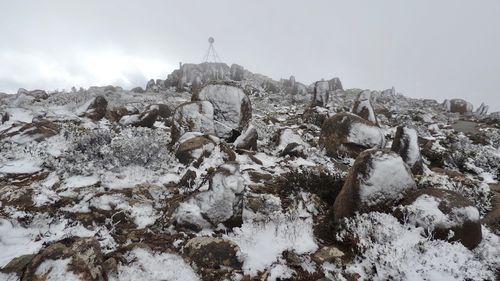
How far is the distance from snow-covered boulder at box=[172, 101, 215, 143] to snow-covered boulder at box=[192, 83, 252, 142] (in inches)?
17.8

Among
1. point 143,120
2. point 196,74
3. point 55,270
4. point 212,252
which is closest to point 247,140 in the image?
point 143,120

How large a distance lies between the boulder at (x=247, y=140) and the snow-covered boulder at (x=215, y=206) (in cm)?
469

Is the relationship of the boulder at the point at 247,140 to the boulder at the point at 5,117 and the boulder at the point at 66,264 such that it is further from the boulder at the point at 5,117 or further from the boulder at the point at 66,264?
the boulder at the point at 5,117

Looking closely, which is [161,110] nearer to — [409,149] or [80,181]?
[80,181]

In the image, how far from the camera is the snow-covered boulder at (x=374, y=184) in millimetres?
6137

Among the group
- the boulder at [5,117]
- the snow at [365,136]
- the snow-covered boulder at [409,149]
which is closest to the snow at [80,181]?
the snow at [365,136]

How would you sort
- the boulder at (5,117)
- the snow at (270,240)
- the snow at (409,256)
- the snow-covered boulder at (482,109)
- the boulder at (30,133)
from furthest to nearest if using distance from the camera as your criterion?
the snow-covered boulder at (482,109) → the boulder at (5,117) → the boulder at (30,133) → the snow at (270,240) → the snow at (409,256)

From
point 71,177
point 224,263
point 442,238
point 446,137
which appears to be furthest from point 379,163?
point 446,137

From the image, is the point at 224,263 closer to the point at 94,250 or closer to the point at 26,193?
the point at 94,250

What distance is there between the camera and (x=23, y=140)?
988cm

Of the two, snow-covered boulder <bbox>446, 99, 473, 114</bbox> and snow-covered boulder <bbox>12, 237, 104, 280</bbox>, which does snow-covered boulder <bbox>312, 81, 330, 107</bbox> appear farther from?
snow-covered boulder <bbox>446, 99, 473, 114</bbox>

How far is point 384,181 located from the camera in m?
6.22

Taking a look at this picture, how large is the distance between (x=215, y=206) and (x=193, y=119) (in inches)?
223

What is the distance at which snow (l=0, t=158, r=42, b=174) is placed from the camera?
8086 millimetres
